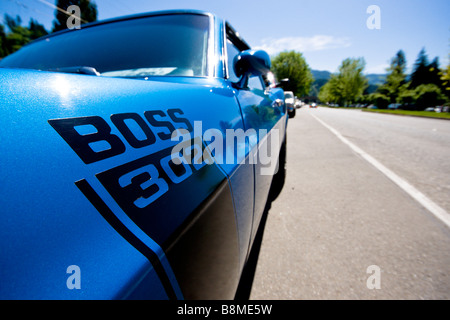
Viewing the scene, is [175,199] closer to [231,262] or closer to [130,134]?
[130,134]

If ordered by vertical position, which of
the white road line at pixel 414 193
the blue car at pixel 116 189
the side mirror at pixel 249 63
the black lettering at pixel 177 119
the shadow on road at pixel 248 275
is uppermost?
the side mirror at pixel 249 63

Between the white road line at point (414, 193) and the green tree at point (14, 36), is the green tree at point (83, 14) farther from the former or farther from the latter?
the white road line at point (414, 193)

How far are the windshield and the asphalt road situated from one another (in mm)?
1535

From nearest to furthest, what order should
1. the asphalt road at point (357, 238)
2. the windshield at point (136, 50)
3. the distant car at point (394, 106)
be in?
the windshield at point (136, 50)
the asphalt road at point (357, 238)
the distant car at point (394, 106)

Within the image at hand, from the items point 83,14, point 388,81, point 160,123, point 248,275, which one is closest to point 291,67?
point 388,81

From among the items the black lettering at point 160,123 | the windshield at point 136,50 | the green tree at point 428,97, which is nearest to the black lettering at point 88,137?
the black lettering at point 160,123

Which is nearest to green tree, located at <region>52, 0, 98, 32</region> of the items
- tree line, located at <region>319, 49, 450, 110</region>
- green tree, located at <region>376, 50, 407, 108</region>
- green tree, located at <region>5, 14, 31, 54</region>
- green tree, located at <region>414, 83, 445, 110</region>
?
green tree, located at <region>5, 14, 31, 54</region>

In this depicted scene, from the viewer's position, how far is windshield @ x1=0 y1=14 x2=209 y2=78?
4.03ft

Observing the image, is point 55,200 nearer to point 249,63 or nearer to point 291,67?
point 249,63

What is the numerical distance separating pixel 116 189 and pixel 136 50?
1248 millimetres

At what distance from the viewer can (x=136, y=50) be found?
132cm

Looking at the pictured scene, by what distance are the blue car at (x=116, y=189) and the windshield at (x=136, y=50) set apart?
39cm

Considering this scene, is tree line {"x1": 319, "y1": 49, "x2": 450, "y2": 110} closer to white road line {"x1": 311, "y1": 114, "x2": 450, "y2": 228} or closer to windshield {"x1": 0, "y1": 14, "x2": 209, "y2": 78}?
white road line {"x1": 311, "y1": 114, "x2": 450, "y2": 228}

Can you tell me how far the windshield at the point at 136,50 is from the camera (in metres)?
1.23
